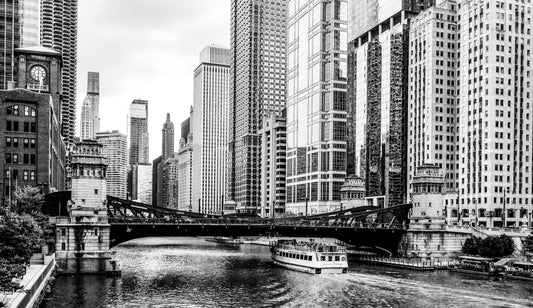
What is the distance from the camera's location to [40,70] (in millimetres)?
171125

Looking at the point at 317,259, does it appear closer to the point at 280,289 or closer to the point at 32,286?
the point at 280,289

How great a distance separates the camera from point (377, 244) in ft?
479

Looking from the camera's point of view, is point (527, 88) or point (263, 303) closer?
point (263, 303)

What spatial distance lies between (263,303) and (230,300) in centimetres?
513

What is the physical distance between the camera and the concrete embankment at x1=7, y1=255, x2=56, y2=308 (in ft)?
195

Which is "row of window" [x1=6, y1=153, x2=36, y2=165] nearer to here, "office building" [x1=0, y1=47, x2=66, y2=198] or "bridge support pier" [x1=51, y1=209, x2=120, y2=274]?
"office building" [x1=0, y1=47, x2=66, y2=198]

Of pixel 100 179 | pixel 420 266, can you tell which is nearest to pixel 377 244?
pixel 420 266

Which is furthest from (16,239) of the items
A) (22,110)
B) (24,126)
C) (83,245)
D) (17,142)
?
(22,110)

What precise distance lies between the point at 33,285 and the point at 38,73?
11119cm

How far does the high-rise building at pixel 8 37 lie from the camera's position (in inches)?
7313

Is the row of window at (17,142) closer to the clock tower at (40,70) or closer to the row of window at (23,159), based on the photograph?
the row of window at (23,159)

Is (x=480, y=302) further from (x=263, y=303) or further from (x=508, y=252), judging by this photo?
(x=508, y=252)

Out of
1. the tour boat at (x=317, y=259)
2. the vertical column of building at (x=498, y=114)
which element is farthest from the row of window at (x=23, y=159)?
the vertical column of building at (x=498, y=114)

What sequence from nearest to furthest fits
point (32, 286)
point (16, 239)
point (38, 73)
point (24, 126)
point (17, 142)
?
point (32, 286)
point (16, 239)
point (17, 142)
point (24, 126)
point (38, 73)
